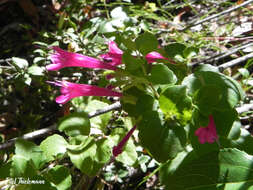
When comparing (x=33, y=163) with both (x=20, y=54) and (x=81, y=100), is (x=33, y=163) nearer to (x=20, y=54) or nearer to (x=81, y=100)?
(x=81, y=100)

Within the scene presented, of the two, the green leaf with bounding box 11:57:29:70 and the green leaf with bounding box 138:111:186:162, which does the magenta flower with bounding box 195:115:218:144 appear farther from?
the green leaf with bounding box 11:57:29:70

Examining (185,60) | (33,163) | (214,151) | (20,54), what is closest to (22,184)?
(33,163)

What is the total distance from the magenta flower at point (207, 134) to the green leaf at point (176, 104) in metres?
0.04

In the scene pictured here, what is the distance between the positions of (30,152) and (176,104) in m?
0.32

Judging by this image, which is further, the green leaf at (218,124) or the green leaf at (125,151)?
the green leaf at (125,151)

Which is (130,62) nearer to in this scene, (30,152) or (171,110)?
(171,110)

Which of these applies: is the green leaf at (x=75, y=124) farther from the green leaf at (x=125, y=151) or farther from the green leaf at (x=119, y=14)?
the green leaf at (x=119, y=14)

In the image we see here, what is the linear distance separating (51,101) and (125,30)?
2.20ft

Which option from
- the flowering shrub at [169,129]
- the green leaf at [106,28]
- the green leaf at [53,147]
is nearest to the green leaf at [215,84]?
the flowering shrub at [169,129]

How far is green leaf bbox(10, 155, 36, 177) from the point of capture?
535mm

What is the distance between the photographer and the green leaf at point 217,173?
565mm

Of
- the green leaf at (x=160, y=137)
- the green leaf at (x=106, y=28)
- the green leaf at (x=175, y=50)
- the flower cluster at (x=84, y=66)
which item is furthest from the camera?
the green leaf at (x=106, y=28)

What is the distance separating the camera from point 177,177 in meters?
0.58

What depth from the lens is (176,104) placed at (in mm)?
531
